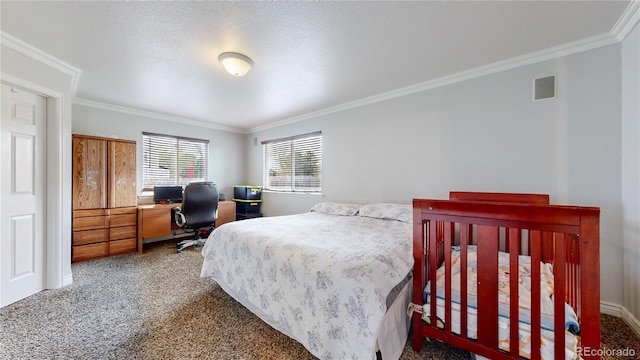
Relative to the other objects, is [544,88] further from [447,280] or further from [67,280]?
[67,280]

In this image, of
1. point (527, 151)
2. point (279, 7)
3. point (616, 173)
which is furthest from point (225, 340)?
point (616, 173)

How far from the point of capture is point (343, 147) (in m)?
3.73

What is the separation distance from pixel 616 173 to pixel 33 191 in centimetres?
529

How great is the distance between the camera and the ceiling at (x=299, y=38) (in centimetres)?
165

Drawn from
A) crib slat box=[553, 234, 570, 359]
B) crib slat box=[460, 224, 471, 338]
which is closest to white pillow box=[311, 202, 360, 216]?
crib slat box=[460, 224, 471, 338]

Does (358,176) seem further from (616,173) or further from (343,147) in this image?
(616,173)

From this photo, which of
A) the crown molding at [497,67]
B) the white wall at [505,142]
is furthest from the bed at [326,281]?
the crown molding at [497,67]

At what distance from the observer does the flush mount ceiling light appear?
2.17 meters

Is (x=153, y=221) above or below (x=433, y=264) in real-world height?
below

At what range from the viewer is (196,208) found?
3.58 meters

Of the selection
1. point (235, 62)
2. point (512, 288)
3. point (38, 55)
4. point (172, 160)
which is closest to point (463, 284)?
point (512, 288)

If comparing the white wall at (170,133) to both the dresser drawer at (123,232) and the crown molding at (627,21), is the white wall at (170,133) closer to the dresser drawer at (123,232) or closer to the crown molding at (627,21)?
the dresser drawer at (123,232)

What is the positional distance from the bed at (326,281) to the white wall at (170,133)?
3027 millimetres

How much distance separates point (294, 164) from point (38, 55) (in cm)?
330
